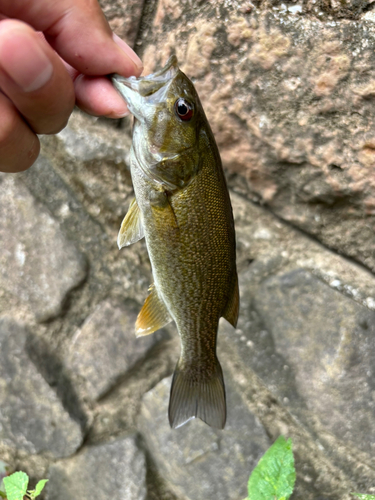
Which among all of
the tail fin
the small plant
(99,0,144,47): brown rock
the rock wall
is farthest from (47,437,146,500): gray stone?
(99,0,144,47): brown rock

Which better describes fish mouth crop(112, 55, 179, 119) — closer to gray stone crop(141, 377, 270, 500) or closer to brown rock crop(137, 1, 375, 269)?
brown rock crop(137, 1, 375, 269)

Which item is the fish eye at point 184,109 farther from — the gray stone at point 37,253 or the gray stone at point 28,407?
the gray stone at point 28,407

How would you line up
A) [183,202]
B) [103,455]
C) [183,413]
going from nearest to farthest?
1. [183,202]
2. [183,413]
3. [103,455]

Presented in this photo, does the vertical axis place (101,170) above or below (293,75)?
below

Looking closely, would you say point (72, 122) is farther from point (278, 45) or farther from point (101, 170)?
point (278, 45)

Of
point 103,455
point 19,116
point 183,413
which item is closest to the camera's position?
point 19,116

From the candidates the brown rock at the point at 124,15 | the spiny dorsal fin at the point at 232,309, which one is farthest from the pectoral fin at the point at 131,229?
the brown rock at the point at 124,15

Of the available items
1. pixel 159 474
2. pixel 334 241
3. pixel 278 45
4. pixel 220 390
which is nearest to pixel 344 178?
pixel 334 241
